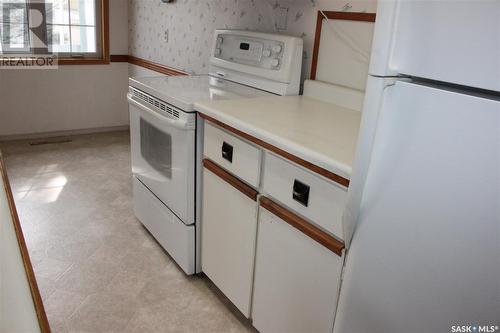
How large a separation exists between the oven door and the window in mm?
2241

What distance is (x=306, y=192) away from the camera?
51.1 inches

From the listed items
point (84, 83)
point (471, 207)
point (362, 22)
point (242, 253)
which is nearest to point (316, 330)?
point (242, 253)

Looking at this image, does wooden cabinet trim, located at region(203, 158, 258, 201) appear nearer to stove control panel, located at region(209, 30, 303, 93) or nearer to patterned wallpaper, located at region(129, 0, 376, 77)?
stove control panel, located at region(209, 30, 303, 93)

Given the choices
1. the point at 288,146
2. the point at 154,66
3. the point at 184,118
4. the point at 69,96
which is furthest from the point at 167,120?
the point at 69,96

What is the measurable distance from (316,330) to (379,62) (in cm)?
87

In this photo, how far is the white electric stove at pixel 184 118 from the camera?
1.92 m

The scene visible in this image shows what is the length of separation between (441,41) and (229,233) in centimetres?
120

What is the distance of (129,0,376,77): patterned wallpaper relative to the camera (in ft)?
6.91

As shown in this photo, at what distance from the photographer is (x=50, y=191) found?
3025mm

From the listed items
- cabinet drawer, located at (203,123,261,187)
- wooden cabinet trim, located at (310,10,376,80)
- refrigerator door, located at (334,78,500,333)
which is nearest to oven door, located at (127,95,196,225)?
cabinet drawer, located at (203,123,261,187)

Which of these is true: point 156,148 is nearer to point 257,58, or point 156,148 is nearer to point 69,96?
point 257,58

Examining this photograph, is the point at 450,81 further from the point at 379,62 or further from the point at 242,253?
the point at 242,253

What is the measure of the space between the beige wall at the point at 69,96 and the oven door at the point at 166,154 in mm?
2157

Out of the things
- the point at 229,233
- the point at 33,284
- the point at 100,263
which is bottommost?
the point at 100,263
